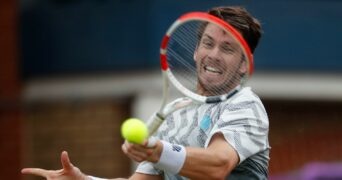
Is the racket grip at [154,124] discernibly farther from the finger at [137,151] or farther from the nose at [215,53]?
the nose at [215,53]

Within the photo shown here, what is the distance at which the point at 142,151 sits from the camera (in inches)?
198

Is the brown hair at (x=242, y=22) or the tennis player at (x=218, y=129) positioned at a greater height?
the brown hair at (x=242, y=22)

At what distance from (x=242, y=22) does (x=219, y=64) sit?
23 cm

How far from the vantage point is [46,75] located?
45.4 feet

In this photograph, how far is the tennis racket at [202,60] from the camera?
5.32 metres

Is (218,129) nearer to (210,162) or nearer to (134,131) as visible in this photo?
(210,162)

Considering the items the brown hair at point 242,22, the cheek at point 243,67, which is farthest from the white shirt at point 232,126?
the brown hair at point 242,22

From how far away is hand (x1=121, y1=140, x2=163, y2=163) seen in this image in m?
5.02

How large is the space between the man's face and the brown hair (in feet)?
0.29

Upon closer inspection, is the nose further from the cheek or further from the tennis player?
the cheek

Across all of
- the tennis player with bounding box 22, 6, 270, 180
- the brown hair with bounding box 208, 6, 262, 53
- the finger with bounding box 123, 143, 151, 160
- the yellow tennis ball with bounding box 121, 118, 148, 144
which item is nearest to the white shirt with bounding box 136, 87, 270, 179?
the tennis player with bounding box 22, 6, 270, 180

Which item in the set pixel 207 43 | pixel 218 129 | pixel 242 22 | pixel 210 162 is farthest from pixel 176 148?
pixel 242 22

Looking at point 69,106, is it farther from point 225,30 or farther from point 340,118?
point 225,30

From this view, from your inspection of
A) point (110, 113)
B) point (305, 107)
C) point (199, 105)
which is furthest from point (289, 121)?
point (199, 105)
